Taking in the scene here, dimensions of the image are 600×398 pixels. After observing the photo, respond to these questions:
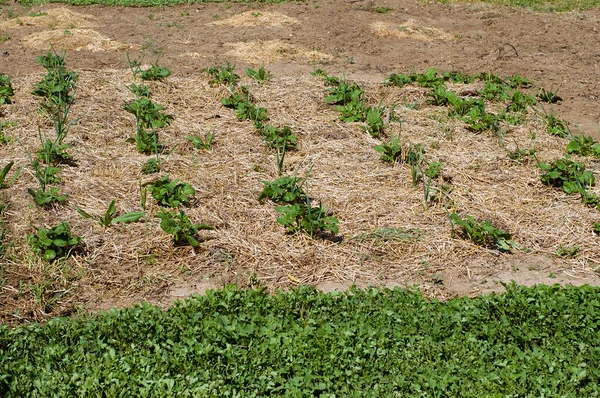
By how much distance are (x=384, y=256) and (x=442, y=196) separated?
1.05m

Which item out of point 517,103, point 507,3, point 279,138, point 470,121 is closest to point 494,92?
point 517,103

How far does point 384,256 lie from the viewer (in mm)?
5270

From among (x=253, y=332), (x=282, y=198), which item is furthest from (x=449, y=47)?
(x=253, y=332)

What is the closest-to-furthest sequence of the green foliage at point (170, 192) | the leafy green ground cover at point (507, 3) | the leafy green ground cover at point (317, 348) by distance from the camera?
the leafy green ground cover at point (317, 348) → the green foliage at point (170, 192) → the leafy green ground cover at point (507, 3)

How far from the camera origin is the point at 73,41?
9844mm

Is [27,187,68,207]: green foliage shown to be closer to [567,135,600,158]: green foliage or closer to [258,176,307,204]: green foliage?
[258,176,307,204]: green foliage

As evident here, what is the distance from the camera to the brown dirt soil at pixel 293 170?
16.4ft

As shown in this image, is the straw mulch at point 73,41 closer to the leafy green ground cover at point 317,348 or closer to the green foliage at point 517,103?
the green foliage at point 517,103

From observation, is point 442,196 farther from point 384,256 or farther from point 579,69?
point 579,69

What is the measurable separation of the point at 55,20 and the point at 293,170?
635 centimetres

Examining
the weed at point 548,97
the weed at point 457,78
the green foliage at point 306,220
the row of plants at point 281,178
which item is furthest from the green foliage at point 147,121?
the weed at point 548,97

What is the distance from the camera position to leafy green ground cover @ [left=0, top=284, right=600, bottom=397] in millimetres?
3787

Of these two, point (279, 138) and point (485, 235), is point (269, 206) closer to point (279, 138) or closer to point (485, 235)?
point (279, 138)

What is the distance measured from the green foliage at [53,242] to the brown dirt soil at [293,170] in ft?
0.25
